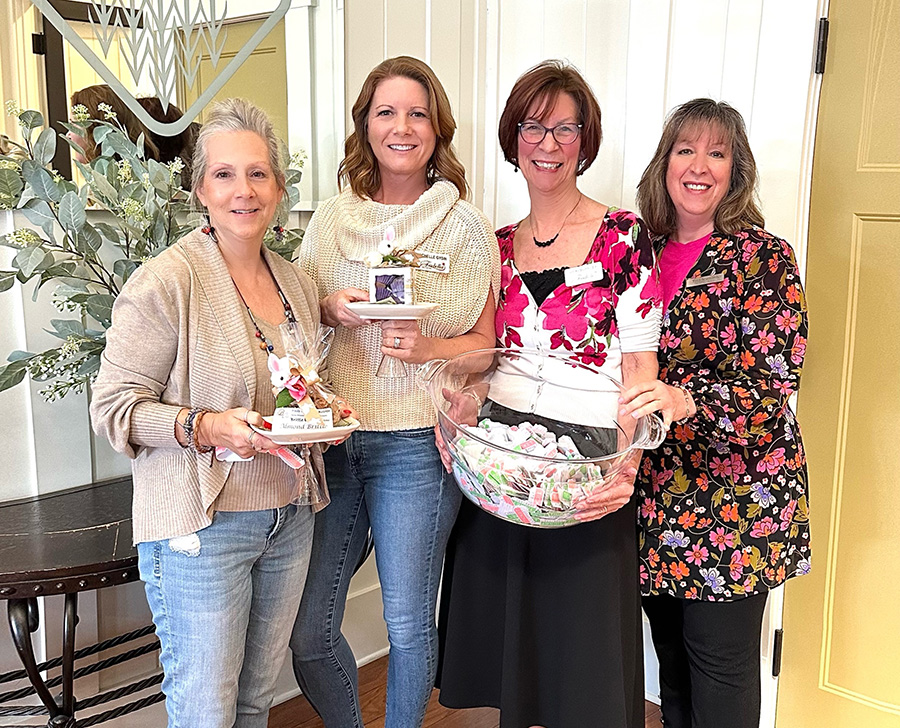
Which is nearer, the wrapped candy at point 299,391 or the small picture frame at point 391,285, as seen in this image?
the wrapped candy at point 299,391

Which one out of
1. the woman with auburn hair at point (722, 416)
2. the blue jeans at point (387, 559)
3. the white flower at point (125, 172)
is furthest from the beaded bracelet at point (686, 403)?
the white flower at point (125, 172)

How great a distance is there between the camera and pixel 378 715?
233 centimetres

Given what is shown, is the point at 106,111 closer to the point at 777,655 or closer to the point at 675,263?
the point at 675,263

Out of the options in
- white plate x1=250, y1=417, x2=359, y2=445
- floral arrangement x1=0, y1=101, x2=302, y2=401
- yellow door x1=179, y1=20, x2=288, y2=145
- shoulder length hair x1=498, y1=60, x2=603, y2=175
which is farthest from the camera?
yellow door x1=179, y1=20, x2=288, y2=145

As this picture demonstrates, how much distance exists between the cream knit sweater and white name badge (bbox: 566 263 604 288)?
0.15 metres

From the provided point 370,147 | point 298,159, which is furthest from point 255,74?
point 370,147

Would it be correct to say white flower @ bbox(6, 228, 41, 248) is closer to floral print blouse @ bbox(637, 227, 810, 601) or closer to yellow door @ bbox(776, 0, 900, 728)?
floral print blouse @ bbox(637, 227, 810, 601)

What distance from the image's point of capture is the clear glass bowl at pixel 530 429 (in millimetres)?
1441

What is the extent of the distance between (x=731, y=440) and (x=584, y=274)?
0.43 meters

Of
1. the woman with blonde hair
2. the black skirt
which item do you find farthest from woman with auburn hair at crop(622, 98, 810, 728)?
the woman with blonde hair

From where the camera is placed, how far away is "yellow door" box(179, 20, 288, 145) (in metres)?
1.93

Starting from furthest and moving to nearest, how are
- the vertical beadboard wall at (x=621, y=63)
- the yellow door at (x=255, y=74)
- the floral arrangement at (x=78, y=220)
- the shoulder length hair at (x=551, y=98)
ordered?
the vertical beadboard wall at (x=621, y=63)
the yellow door at (x=255, y=74)
the shoulder length hair at (x=551, y=98)
the floral arrangement at (x=78, y=220)

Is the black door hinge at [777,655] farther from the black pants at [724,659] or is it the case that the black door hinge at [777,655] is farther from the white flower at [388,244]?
the white flower at [388,244]

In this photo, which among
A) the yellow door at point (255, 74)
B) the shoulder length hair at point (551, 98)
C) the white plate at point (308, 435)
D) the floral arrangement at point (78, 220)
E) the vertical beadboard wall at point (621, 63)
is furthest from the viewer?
the vertical beadboard wall at point (621, 63)
